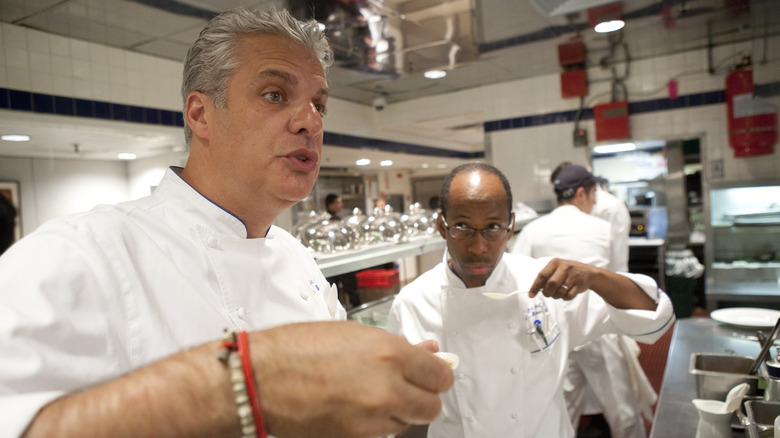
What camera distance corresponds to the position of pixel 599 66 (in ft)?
17.4

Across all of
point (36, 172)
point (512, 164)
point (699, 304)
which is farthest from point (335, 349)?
point (699, 304)

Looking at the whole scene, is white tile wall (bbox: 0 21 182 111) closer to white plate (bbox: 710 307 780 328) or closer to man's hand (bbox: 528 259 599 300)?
man's hand (bbox: 528 259 599 300)

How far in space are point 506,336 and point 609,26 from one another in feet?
11.0

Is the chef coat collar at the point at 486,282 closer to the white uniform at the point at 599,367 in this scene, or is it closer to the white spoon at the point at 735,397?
the white spoon at the point at 735,397

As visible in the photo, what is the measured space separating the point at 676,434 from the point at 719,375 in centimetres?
28

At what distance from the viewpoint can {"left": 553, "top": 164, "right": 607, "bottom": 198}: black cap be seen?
3.49 m

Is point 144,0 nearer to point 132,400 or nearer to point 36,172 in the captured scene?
point 36,172

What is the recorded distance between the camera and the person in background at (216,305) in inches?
18.1

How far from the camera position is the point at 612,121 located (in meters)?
5.22

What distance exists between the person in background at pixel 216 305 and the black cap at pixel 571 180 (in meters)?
2.65

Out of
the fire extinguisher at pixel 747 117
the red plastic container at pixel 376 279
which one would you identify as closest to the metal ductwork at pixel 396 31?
the red plastic container at pixel 376 279

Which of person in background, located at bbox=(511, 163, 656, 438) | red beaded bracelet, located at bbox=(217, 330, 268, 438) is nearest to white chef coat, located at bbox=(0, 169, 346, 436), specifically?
red beaded bracelet, located at bbox=(217, 330, 268, 438)

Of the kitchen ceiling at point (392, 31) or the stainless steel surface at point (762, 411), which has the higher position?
the kitchen ceiling at point (392, 31)

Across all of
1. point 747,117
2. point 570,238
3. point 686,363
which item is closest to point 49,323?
point 686,363
